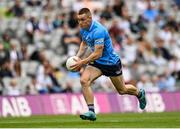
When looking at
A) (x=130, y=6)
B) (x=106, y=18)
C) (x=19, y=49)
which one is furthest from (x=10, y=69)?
(x=130, y=6)

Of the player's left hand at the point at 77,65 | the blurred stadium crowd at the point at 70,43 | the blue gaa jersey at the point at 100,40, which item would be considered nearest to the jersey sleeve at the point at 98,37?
the blue gaa jersey at the point at 100,40

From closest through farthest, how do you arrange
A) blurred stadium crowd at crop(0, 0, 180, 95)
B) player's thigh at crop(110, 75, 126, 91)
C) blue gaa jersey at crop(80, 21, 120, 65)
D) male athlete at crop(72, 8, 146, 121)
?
male athlete at crop(72, 8, 146, 121) → blue gaa jersey at crop(80, 21, 120, 65) → player's thigh at crop(110, 75, 126, 91) → blurred stadium crowd at crop(0, 0, 180, 95)

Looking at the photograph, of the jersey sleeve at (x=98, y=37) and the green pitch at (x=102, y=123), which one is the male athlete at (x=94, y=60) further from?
the green pitch at (x=102, y=123)

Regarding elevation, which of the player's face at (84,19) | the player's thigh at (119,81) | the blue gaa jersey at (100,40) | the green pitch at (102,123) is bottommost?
the green pitch at (102,123)

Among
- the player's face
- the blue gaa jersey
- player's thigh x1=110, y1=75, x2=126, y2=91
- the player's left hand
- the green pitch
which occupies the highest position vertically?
the player's face

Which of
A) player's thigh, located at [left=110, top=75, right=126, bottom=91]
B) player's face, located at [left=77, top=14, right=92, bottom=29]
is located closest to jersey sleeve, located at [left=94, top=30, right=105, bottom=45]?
player's face, located at [left=77, top=14, right=92, bottom=29]

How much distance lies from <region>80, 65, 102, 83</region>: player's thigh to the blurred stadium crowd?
28.9 ft

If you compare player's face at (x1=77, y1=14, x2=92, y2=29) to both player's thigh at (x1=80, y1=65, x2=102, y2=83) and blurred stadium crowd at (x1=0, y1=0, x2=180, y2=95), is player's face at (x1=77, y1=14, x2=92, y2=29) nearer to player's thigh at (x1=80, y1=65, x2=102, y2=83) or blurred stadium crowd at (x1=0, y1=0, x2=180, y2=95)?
player's thigh at (x1=80, y1=65, x2=102, y2=83)

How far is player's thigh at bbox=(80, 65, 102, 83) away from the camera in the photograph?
16.5 metres

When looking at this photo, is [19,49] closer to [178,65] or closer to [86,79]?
[178,65]

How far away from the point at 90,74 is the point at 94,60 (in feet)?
1.02

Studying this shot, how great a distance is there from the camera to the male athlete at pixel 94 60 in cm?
1645

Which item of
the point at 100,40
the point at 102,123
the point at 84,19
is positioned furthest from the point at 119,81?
the point at 84,19

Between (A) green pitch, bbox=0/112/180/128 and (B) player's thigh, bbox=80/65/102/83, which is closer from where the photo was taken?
(A) green pitch, bbox=0/112/180/128
